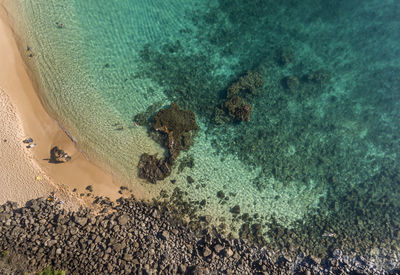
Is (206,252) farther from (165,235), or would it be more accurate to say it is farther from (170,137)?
(170,137)

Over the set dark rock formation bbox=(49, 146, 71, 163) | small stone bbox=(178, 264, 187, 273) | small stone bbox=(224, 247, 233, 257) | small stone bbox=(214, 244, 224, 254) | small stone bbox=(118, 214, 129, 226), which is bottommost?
small stone bbox=(224, 247, 233, 257)

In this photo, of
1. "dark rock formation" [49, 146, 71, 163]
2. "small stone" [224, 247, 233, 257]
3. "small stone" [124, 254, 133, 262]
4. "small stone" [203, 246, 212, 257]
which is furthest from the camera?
"dark rock formation" [49, 146, 71, 163]

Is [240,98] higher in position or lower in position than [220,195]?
higher

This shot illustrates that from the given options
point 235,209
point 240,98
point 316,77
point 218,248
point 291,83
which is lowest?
point 218,248

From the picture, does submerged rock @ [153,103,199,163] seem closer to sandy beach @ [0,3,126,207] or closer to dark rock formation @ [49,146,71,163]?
sandy beach @ [0,3,126,207]

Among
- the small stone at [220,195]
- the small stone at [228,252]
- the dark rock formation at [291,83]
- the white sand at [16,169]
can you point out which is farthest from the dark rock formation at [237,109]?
the white sand at [16,169]

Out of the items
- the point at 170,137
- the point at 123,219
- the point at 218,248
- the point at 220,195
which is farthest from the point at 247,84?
the point at 123,219

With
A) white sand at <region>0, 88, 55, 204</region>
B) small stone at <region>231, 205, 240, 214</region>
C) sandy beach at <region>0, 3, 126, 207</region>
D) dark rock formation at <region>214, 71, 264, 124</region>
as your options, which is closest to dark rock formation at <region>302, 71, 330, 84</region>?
dark rock formation at <region>214, 71, 264, 124</region>
